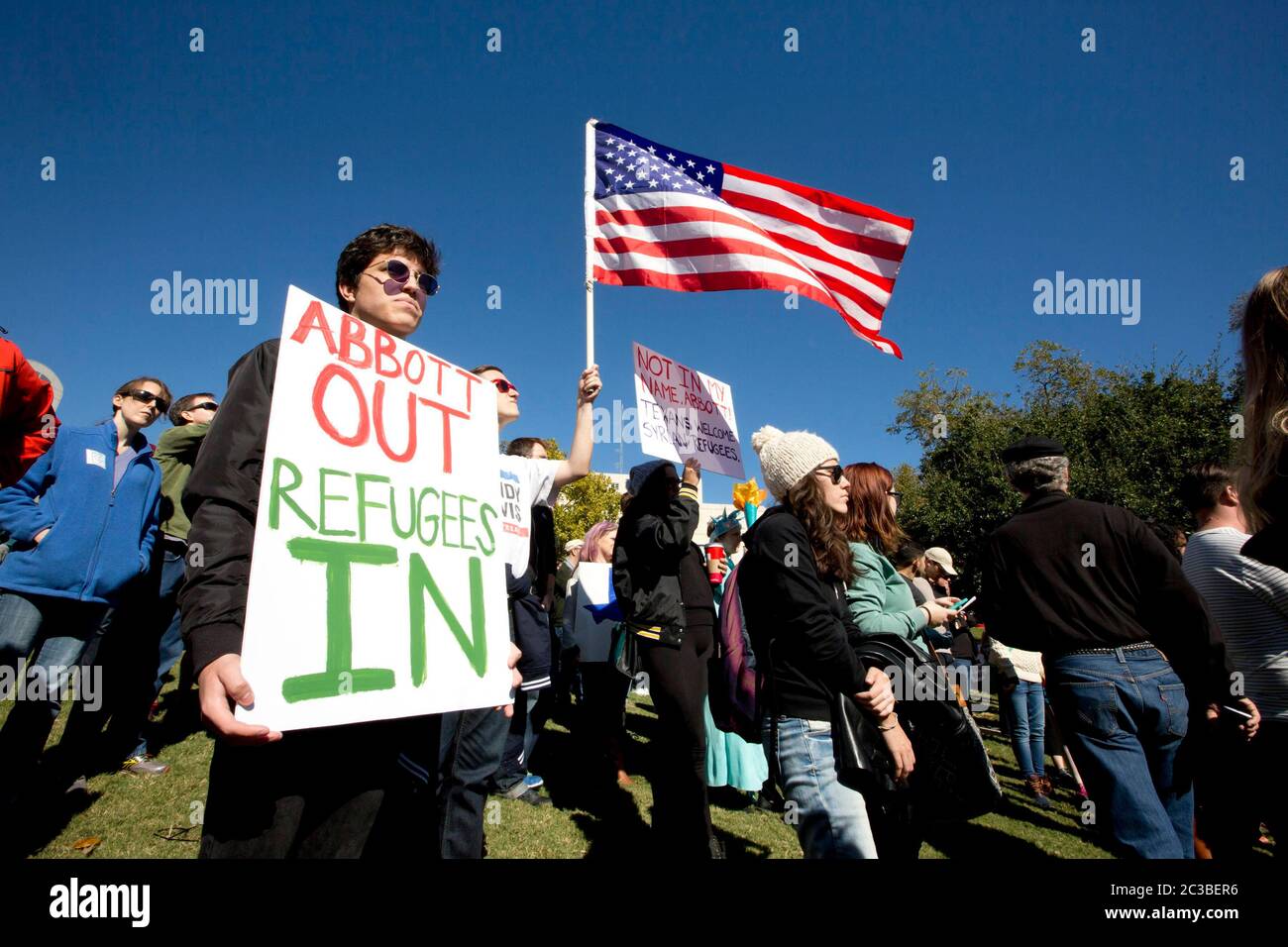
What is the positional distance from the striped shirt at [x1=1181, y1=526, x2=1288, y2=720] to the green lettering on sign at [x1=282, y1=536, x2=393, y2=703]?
3105 millimetres

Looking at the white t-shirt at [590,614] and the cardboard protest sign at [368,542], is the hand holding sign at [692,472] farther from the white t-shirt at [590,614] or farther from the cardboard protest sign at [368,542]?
the cardboard protest sign at [368,542]

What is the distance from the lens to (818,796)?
2318mm

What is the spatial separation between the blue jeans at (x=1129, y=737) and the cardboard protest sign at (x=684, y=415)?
2.48m

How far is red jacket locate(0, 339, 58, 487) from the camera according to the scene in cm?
212

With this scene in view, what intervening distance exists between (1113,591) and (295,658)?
Answer: 3.29m

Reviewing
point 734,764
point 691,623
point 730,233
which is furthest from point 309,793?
point 730,233

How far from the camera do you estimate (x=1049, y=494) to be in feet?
11.0

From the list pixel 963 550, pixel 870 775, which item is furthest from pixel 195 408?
pixel 963 550

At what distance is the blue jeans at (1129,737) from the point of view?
266 centimetres

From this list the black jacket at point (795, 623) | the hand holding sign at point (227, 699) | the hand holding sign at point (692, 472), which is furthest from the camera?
the hand holding sign at point (692, 472)

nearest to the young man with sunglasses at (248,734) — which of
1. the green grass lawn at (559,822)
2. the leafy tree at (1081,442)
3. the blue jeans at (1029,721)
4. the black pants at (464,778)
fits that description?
the black pants at (464,778)

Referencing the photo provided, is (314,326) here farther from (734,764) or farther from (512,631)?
(734,764)

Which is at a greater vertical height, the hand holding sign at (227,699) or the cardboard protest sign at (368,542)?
the cardboard protest sign at (368,542)
